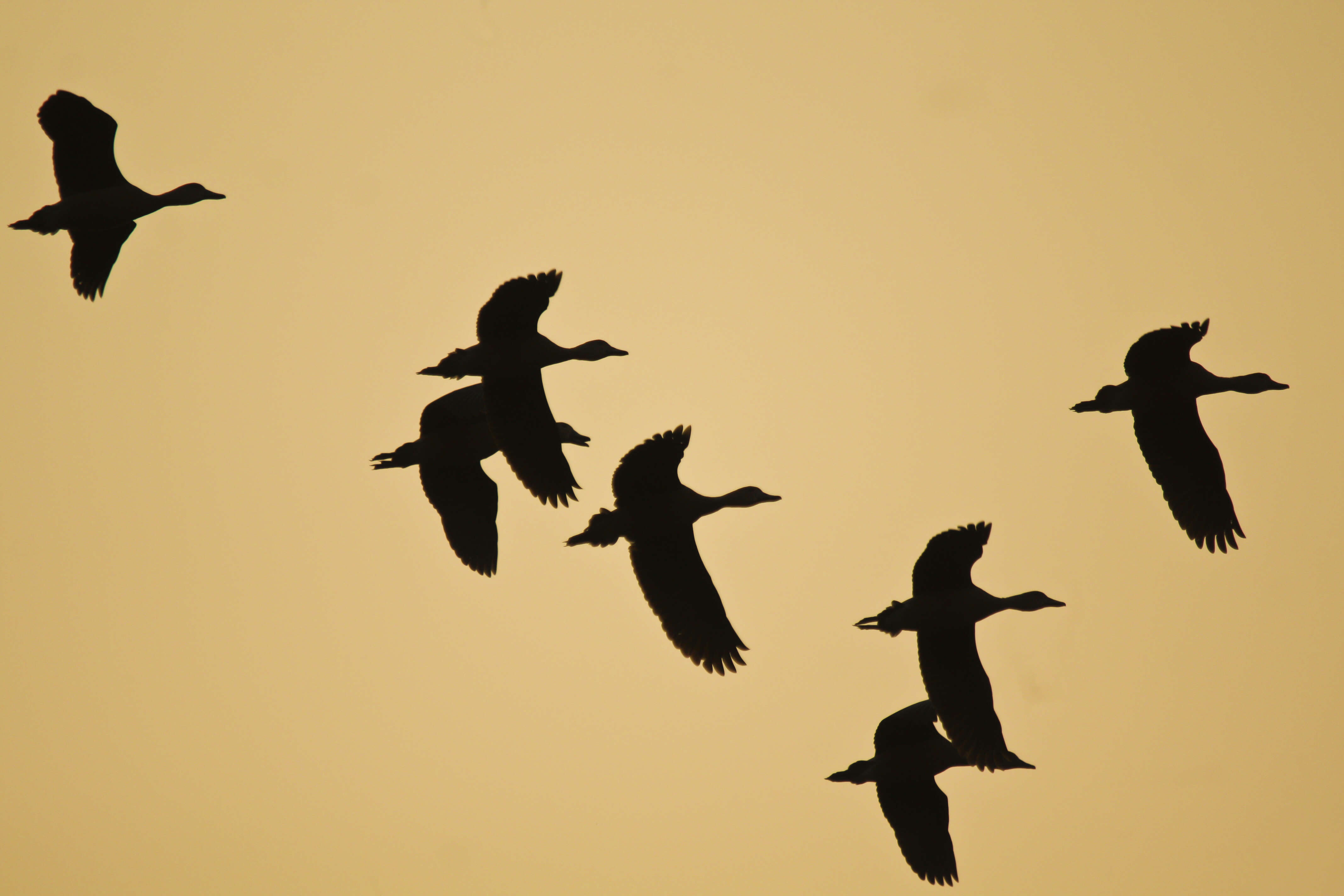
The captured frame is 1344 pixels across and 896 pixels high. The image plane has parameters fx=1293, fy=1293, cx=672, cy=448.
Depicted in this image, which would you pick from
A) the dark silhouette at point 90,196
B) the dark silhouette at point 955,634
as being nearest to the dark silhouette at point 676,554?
the dark silhouette at point 955,634

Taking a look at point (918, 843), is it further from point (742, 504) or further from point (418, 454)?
point (418, 454)

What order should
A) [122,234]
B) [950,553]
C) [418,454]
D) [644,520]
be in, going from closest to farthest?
[950,553] → [644,520] → [122,234] → [418,454]

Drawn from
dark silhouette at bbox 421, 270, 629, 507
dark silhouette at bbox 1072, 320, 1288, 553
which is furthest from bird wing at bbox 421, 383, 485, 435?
dark silhouette at bbox 1072, 320, 1288, 553

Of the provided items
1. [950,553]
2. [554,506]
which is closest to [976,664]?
[950,553]

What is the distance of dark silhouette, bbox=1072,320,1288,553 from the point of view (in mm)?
14188

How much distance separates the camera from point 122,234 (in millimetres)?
14578

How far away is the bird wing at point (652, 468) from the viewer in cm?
1274

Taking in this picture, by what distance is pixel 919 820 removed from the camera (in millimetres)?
14203

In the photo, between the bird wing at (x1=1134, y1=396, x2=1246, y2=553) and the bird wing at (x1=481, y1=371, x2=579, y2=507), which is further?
the bird wing at (x1=1134, y1=396, x2=1246, y2=553)

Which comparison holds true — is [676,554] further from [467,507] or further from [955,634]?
[467,507]

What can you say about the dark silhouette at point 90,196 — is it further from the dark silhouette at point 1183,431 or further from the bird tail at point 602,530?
the dark silhouette at point 1183,431

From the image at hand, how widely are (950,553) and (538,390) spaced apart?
4.78 metres

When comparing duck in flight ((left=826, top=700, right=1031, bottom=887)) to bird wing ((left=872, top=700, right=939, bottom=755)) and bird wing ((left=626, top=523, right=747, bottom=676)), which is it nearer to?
bird wing ((left=872, top=700, right=939, bottom=755))

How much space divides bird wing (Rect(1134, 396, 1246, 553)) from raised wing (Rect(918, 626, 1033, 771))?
3431 mm
